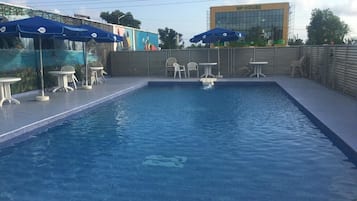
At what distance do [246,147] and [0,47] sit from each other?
7908 mm

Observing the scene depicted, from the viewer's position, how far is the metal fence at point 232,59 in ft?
41.4

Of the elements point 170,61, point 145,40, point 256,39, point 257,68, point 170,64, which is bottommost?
point 257,68

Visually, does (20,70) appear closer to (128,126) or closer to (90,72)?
(90,72)

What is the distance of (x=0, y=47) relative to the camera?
9.77m

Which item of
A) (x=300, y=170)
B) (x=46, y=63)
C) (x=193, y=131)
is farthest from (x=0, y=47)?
(x=300, y=170)

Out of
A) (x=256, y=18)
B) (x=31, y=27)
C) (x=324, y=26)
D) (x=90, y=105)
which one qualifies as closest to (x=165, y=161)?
(x=90, y=105)

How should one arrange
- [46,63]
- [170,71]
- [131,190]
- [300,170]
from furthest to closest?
[170,71] < [46,63] < [300,170] < [131,190]

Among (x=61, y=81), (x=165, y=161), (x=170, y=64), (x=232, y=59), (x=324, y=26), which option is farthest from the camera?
(x=324, y=26)

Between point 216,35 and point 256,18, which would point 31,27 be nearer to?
point 216,35

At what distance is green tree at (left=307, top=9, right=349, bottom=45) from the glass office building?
6.17m

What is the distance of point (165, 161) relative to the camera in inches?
185

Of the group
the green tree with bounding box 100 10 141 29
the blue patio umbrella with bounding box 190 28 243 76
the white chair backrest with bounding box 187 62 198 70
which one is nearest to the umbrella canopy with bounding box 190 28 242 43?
the blue patio umbrella with bounding box 190 28 243 76

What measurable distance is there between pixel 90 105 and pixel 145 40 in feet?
74.7

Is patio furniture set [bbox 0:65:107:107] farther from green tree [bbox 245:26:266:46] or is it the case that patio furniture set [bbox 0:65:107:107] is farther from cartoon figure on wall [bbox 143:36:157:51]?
green tree [bbox 245:26:266:46]
